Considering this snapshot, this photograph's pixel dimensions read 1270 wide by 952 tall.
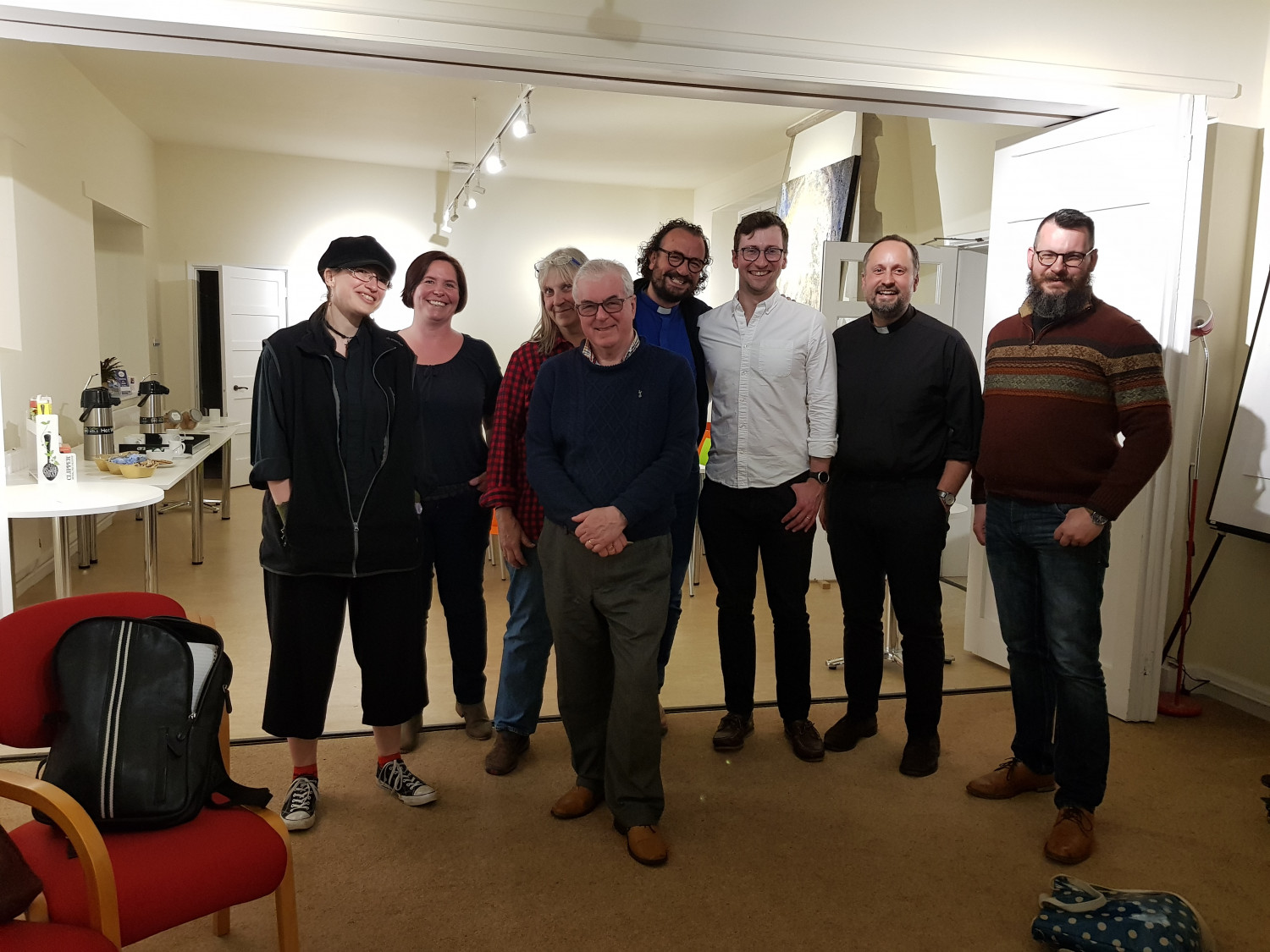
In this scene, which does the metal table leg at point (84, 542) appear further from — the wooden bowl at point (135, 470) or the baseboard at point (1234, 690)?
the baseboard at point (1234, 690)

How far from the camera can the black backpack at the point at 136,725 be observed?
1700mm

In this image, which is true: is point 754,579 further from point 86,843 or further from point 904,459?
point 86,843

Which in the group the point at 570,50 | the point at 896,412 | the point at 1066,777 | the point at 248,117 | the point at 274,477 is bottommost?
the point at 1066,777

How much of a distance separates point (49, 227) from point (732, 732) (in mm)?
5200

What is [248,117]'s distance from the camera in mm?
8180

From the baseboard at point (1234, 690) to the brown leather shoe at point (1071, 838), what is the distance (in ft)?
4.82

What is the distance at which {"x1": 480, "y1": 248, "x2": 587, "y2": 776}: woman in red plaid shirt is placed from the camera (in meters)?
2.86


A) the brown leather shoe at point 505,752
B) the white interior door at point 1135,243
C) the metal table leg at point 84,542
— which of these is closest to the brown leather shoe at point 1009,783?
the white interior door at point 1135,243

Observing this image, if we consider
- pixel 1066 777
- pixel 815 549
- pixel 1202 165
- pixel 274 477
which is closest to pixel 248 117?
pixel 815 549

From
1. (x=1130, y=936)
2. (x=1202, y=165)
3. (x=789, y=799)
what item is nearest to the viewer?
(x=1130, y=936)

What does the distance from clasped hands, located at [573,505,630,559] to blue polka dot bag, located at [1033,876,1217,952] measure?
1294 mm

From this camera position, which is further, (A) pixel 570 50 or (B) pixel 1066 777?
(A) pixel 570 50

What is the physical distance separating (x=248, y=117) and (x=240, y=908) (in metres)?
7.54

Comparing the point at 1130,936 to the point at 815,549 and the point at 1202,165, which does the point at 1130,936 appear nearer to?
the point at 1202,165
